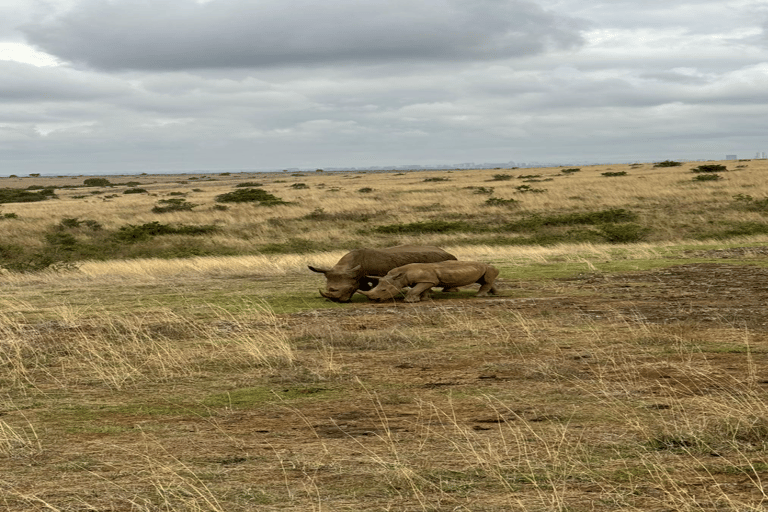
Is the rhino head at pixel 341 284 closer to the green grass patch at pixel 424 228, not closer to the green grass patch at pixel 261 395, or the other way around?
the green grass patch at pixel 261 395

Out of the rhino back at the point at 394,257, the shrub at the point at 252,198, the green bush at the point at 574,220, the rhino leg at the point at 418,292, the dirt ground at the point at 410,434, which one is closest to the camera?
the dirt ground at the point at 410,434

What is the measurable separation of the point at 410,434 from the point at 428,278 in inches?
373

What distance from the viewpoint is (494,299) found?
1655cm

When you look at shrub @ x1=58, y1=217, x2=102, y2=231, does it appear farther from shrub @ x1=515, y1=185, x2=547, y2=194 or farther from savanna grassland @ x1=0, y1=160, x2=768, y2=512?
shrub @ x1=515, y1=185, x2=547, y2=194

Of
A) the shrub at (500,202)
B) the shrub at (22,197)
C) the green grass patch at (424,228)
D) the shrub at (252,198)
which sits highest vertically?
the shrub at (22,197)

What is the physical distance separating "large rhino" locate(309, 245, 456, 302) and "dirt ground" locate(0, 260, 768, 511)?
3.38 m

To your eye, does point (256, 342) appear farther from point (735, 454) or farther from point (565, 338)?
point (735, 454)

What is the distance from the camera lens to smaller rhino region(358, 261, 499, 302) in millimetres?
16461

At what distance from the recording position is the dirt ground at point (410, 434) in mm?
5684

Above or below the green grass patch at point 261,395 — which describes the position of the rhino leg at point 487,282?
above

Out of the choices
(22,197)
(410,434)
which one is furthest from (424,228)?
(22,197)

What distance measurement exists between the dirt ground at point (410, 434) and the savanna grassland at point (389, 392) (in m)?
0.03

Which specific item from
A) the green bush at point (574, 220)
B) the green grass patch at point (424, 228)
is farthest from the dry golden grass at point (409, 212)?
the green bush at point (574, 220)

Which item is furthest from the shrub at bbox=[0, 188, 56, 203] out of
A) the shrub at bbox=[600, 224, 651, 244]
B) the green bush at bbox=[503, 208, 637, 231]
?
the shrub at bbox=[600, 224, 651, 244]
